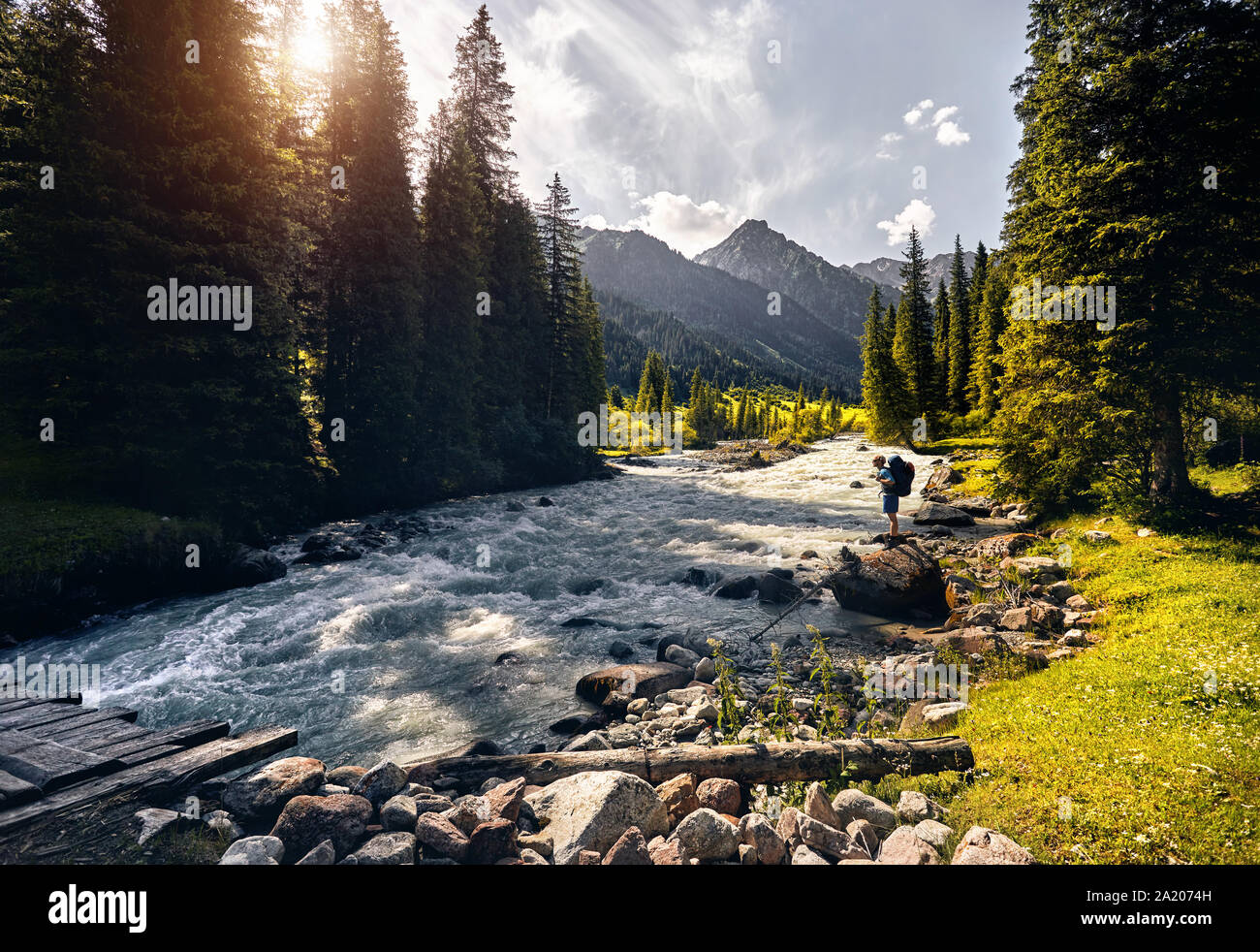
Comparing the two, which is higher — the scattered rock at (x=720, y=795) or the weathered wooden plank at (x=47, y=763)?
the weathered wooden plank at (x=47, y=763)

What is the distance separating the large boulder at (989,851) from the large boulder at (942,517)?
1885 centimetres

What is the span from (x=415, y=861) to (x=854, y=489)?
32.2 metres

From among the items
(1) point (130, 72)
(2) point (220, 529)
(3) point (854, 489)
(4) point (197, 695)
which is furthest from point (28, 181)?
(3) point (854, 489)

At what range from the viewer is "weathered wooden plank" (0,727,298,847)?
447 cm

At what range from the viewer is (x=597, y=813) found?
4.73 meters

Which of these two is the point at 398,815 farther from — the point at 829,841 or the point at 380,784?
the point at 829,841

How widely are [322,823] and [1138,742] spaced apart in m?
8.51

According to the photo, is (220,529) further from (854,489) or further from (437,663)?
(854,489)

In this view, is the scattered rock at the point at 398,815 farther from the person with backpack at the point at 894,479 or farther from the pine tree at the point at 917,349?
the pine tree at the point at 917,349

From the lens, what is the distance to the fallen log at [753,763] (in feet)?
18.4

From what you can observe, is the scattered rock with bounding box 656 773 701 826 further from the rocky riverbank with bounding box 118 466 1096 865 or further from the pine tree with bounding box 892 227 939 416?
the pine tree with bounding box 892 227 939 416

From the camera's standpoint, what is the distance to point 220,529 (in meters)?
15.7

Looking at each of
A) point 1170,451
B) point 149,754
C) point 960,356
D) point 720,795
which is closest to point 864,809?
point 720,795

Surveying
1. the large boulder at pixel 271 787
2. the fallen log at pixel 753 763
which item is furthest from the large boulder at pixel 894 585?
the large boulder at pixel 271 787
